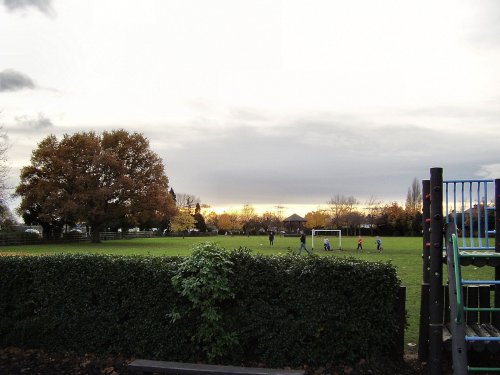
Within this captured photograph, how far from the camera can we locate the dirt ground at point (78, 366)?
607cm

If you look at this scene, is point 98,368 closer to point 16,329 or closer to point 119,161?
point 16,329

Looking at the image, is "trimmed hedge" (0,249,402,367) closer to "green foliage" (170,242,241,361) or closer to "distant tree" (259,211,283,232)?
"green foliage" (170,242,241,361)

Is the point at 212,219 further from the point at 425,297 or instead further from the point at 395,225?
the point at 425,297

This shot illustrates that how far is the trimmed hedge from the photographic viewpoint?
20.1 ft

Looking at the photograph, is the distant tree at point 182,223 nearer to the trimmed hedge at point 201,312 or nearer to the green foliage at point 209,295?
the trimmed hedge at point 201,312

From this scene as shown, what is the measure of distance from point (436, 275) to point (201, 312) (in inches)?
123

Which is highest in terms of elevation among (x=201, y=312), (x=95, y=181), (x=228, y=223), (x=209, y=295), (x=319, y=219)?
(x=95, y=181)

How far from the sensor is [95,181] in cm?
5378

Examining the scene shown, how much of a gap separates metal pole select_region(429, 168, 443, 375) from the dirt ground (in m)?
0.57

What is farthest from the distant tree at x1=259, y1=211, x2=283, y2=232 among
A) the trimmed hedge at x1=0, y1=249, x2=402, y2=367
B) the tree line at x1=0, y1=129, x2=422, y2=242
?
the trimmed hedge at x1=0, y1=249, x2=402, y2=367

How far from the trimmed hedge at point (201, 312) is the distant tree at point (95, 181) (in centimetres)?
4529

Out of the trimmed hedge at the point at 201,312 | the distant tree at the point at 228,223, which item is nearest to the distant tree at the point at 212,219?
the distant tree at the point at 228,223

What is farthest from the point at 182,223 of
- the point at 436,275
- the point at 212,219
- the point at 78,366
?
the point at 436,275

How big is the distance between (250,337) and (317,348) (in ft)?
3.00
